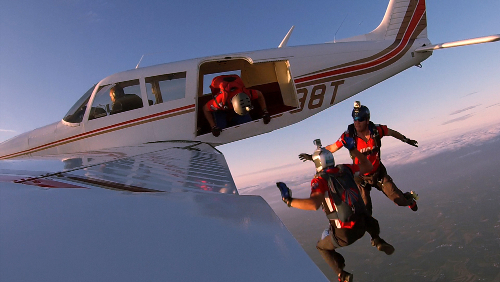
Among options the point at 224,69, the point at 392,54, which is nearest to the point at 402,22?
the point at 392,54

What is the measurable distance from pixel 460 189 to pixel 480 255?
126686mm

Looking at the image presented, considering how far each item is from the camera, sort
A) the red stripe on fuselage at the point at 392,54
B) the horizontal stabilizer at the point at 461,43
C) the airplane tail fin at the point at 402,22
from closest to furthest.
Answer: the horizontal stabilizer at the point at 461,43
the red stripe on fuselage at the point at 392,54
the airplane tail fin at the point at 402,22

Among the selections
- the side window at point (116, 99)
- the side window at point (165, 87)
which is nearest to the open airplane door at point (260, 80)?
the side window at point (165, 87)

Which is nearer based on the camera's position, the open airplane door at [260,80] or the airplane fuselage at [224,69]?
the airplane fuselage at [224,69]

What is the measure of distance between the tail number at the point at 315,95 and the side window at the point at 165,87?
9.76ft

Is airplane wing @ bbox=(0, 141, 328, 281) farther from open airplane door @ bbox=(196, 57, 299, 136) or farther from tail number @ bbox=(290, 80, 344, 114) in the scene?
open airplane door @ bbox=(196, 57, 299, 136)

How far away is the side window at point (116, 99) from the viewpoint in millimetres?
5535

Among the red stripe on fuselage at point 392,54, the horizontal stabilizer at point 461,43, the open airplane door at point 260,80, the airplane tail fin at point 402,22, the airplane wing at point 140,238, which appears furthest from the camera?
the airplane tail fin at point 402,22

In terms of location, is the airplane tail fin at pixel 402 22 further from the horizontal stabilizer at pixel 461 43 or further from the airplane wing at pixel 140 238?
the airplane wing at pixel 140 238

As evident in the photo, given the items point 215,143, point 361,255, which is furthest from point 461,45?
point 361,255

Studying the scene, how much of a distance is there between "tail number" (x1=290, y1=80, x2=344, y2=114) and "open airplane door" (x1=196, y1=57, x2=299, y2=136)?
1.22 ft

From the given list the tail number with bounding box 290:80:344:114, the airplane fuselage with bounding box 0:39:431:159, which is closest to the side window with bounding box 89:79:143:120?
the airplane fuselage with bounding box 0:39:431:159

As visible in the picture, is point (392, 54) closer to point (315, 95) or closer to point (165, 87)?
point (315, 95)

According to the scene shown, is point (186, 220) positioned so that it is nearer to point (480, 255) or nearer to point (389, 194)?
point (389, 194)
